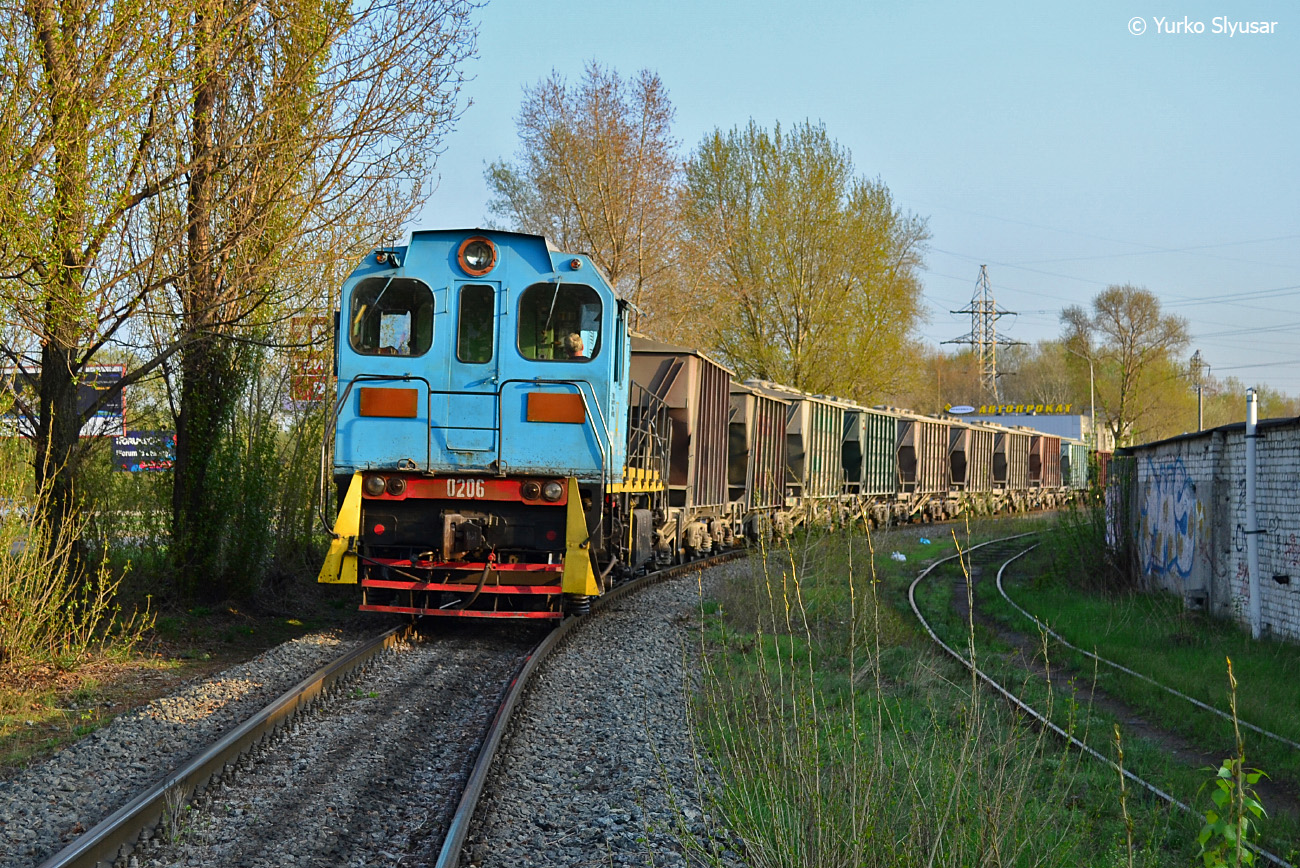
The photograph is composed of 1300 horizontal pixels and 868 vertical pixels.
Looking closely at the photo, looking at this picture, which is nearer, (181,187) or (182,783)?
(182,783)

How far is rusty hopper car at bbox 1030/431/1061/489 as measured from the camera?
39750 mm

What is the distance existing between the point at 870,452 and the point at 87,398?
18461 millimetres

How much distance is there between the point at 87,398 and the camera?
10.4 meters

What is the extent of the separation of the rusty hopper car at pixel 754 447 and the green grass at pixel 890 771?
673 cm

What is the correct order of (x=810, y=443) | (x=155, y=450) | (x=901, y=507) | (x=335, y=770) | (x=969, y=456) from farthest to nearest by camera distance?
1. (x=969, y=456)
2. (x=901, y=507)
3. (x=810, y=443)
4. (x=155, y=450)
5. (x=335, y=770)

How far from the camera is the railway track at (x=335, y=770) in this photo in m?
4.56

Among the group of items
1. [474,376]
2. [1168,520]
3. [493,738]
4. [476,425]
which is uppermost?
[474,376]

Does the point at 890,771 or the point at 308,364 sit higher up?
the point at 308,364

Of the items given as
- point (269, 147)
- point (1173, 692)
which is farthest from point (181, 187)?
point (1173, 692)

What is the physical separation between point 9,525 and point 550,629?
15.6ft

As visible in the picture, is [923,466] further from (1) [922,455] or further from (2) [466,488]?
(2) [466,488]

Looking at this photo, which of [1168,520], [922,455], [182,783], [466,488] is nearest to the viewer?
[182,783]

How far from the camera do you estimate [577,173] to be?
2794cm

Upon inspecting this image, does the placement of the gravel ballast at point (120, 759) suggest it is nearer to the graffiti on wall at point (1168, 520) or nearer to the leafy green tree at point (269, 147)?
the leafy green tree at point (269, 147)
